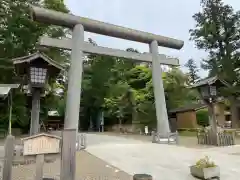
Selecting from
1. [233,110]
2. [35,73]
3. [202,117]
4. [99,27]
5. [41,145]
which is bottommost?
[41,145]

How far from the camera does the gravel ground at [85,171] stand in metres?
6.58

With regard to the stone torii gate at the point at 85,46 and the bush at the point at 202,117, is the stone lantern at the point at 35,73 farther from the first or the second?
the bush at the point at 202,117

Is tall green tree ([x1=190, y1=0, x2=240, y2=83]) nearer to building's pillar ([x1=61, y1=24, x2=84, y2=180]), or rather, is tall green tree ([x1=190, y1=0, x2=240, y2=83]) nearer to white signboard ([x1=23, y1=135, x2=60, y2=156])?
building's pillar ([x1=61, y1=24, x2=84, y2=180])

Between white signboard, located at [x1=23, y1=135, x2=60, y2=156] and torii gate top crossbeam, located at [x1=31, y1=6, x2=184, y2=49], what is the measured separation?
27.5ft

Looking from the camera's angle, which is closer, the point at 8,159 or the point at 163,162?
the point at 8,159

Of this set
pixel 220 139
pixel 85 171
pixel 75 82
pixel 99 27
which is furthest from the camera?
pixel 220 139

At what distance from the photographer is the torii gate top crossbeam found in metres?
11.9

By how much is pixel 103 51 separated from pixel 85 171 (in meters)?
7.42

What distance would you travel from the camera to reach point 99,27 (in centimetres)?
1305

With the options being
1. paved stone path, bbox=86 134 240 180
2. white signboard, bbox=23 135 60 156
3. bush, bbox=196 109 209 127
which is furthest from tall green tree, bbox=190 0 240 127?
white signboard, bbox=23 135 60 156

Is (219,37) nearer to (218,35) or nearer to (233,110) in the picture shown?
(218,35)

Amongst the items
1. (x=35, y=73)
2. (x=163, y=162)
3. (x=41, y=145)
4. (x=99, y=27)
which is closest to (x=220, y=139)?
(x=163, y=162)

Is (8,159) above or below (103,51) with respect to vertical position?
below

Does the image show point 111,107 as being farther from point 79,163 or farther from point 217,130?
point 79,163
